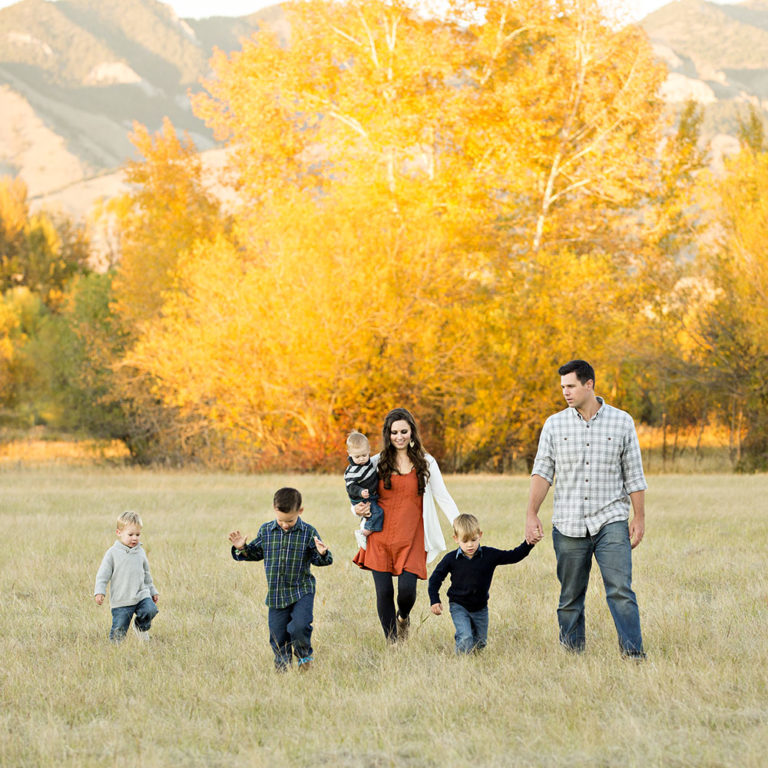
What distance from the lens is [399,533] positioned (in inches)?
295

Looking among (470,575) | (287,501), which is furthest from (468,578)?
(287,501)

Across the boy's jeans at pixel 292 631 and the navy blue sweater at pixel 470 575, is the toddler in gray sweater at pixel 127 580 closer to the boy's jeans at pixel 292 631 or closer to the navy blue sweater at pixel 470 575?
the boy's jeans at pixel 292 631

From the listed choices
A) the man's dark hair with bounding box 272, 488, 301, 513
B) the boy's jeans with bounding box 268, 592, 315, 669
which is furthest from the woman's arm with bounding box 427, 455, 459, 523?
the boy's jeans with bounding box 268, 592, 315, 669

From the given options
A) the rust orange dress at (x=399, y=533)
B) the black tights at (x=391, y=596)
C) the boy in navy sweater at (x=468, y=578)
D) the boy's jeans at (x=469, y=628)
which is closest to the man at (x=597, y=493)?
the boy in navy sweater at (x=468, y=578)

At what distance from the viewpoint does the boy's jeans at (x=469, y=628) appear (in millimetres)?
7367

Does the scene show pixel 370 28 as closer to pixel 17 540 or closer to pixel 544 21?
pixel 544 21

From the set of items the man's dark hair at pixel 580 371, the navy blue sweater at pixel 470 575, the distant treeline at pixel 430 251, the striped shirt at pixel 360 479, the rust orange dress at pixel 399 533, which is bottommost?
the navy blue sweater at pixel 470 575

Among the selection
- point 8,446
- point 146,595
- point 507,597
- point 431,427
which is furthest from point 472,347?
point 8,446

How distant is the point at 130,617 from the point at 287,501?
1.89m

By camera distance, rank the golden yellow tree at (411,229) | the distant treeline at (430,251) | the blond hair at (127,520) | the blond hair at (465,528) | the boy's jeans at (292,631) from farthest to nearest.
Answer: the distant treeline at (430,251) → the golden yellow tree at (411,229) → the blond hair at (127,520) → the blond hair at (465,528) → the boy's jeans at (292,631)

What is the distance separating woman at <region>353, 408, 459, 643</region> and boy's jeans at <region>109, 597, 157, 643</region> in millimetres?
1761

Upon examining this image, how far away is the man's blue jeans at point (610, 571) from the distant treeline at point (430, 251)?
64.1 feet

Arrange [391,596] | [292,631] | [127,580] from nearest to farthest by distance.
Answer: [292,631], [391,596], [127,580]

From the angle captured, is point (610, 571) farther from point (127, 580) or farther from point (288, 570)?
point (127, 580)
